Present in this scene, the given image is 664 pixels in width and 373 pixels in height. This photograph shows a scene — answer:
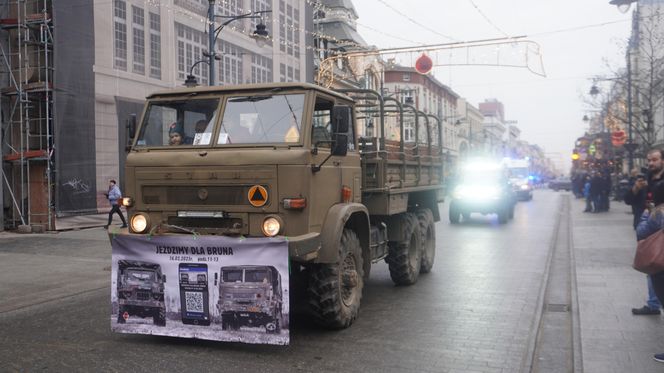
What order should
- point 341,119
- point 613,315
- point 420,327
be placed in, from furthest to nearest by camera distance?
1. point 613,315
2. point 420,327
3. point 341,119

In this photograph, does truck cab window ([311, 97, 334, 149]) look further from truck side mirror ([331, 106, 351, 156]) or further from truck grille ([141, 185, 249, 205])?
truck grille ([141, 185, 249, 205])

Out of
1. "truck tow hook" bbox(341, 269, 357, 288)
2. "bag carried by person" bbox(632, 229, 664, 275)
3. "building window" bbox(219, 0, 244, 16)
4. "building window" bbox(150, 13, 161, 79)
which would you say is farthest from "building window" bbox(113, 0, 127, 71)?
"bag carried by person" bbox(632, 229, 664, 275)

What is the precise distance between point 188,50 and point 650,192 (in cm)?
2327

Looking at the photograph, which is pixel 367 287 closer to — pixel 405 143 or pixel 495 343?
pixel 405 143

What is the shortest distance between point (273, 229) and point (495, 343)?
98.1 inches

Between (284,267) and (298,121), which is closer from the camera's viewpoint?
(284,267)

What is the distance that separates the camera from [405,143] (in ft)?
29.8

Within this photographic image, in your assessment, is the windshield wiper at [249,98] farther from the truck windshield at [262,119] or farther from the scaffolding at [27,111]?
the scaffolding at [27,111]

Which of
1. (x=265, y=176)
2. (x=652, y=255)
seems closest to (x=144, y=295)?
(x=265, y=176)

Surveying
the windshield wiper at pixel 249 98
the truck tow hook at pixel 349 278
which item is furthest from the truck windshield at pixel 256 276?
the windshield wiper at pixel 249 98

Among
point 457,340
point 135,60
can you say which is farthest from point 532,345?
point 135,60

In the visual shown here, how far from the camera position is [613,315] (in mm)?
7000

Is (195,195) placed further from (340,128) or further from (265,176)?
(340,128)

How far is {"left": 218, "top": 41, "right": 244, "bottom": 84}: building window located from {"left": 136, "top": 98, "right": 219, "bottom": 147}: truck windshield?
22.1 metres
